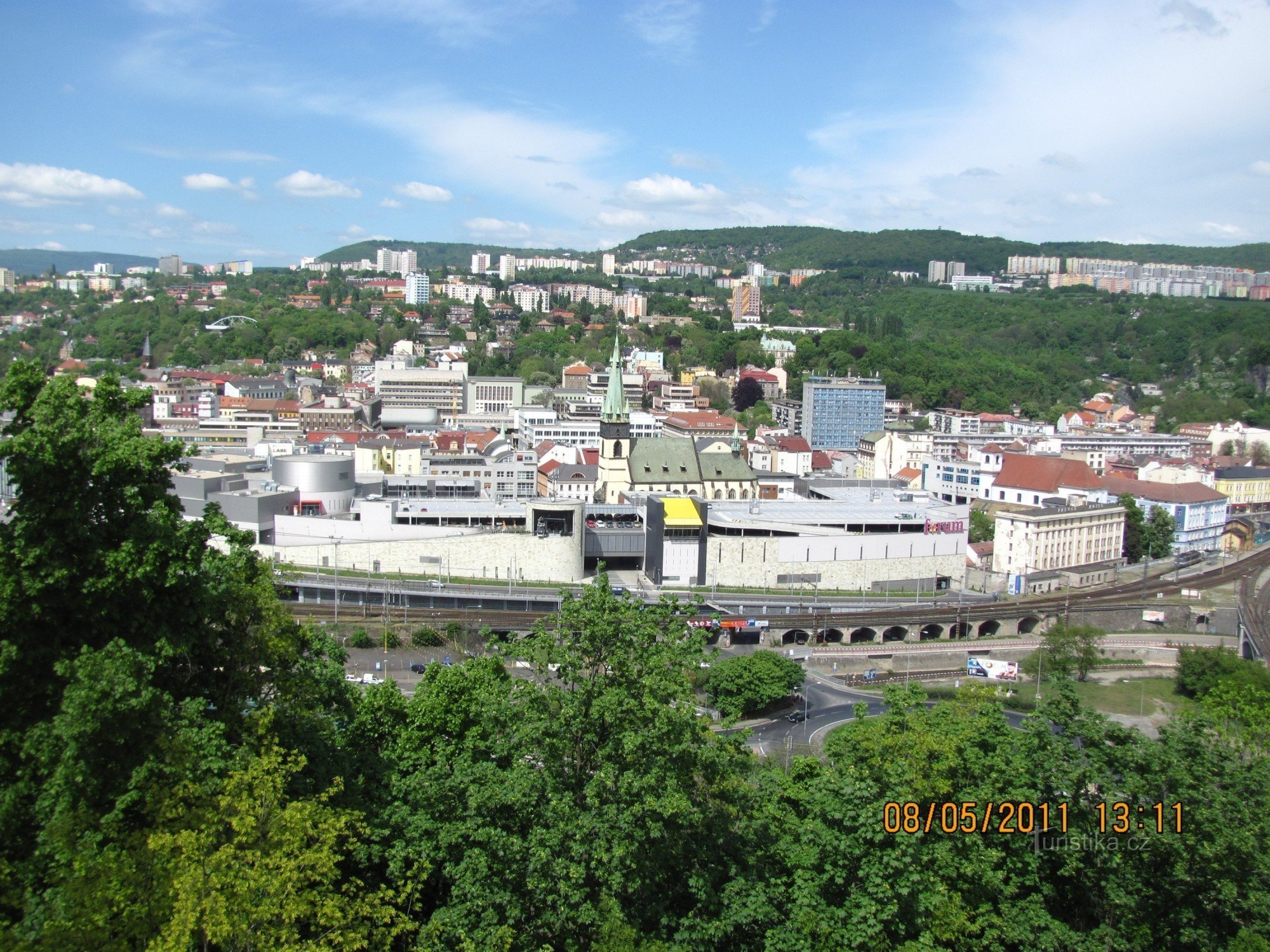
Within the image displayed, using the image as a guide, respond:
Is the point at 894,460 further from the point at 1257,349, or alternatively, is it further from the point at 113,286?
the point at 113,286

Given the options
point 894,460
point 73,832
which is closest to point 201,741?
point 73,832

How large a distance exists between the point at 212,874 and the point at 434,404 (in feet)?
236

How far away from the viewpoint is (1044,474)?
5128cm

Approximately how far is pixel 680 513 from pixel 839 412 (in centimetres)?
3759

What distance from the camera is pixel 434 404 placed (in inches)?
3081

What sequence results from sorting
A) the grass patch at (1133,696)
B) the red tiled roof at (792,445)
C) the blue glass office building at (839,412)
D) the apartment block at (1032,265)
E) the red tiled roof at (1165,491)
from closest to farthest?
1. the grass patch at (1133,696)
2. the red tiled roof at (1165,491)
3. the red tiled roof at (792,445)
4. the blue glass office building at (839,412)
5. the apartment block at (1032,265)

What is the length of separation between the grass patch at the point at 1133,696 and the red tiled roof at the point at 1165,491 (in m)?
20.2

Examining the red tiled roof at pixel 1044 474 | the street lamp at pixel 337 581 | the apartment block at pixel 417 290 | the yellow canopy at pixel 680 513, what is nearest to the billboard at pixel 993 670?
the yellow canopy at pixel 680 513

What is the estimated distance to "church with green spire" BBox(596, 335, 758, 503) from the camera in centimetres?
4688

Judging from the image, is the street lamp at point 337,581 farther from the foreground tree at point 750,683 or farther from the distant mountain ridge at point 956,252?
the distant mountain ridge at point 956,252

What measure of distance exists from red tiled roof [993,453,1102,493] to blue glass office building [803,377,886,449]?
21.0m

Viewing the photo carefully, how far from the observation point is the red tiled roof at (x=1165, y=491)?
5219 cm

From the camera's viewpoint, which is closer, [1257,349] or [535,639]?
[535,639]

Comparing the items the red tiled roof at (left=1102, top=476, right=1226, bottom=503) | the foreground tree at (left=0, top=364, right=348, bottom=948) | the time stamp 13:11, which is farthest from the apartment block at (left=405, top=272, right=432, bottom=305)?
the time stamp 13:11
